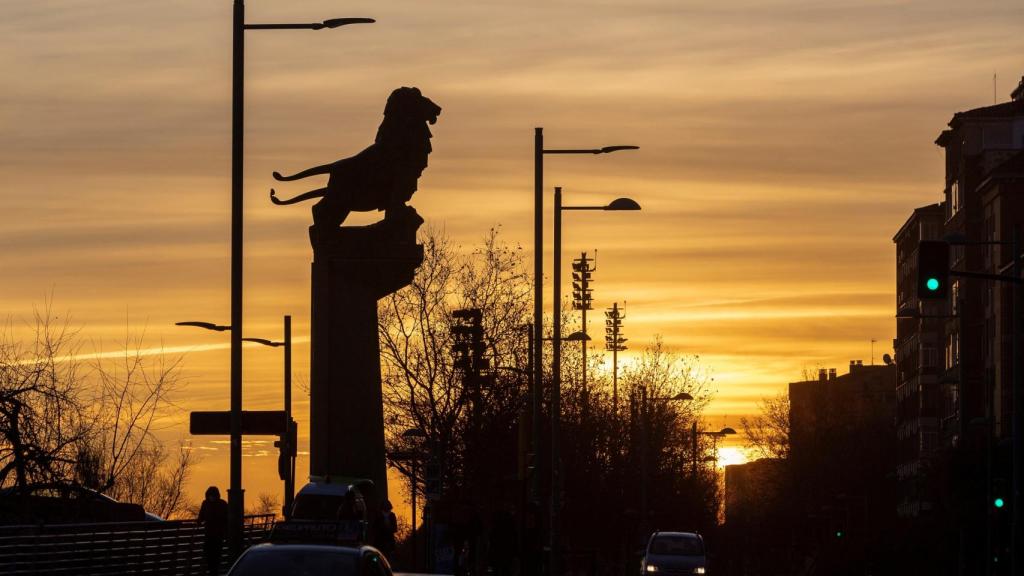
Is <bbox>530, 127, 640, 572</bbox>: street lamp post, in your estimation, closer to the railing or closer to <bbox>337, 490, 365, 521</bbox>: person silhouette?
<bbox>337, 490, 365, 521</bbox>: person silhouette

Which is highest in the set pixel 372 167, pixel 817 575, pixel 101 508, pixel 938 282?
pixel 372 167

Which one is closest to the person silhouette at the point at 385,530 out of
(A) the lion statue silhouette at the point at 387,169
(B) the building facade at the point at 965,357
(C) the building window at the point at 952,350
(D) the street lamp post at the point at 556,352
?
(D) the street lamp post at the point at 556,352

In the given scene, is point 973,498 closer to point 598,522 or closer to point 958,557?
point 958,557

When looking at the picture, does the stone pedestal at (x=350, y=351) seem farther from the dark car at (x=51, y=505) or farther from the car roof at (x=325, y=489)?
the dark car at (x=51, y=505)

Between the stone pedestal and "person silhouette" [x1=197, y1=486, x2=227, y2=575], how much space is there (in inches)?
620

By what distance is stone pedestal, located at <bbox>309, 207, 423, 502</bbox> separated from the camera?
2014 inches

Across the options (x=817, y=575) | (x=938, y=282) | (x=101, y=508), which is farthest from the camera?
(x=817, y=575)

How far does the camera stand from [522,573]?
39.7 meters

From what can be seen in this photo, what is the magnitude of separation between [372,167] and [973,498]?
2435cm

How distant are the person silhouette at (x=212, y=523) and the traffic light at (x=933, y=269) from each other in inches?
506

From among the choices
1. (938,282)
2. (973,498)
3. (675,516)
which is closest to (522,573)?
(938,282)

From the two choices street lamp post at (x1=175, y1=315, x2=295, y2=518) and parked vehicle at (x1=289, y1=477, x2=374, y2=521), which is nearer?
parked vehicle at (x1=289, y1=477, x2=374, y2=521)

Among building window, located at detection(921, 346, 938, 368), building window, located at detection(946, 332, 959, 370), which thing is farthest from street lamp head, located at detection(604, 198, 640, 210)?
building window, located at detection(921, 346, 938, 368)

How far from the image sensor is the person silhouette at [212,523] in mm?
34438
